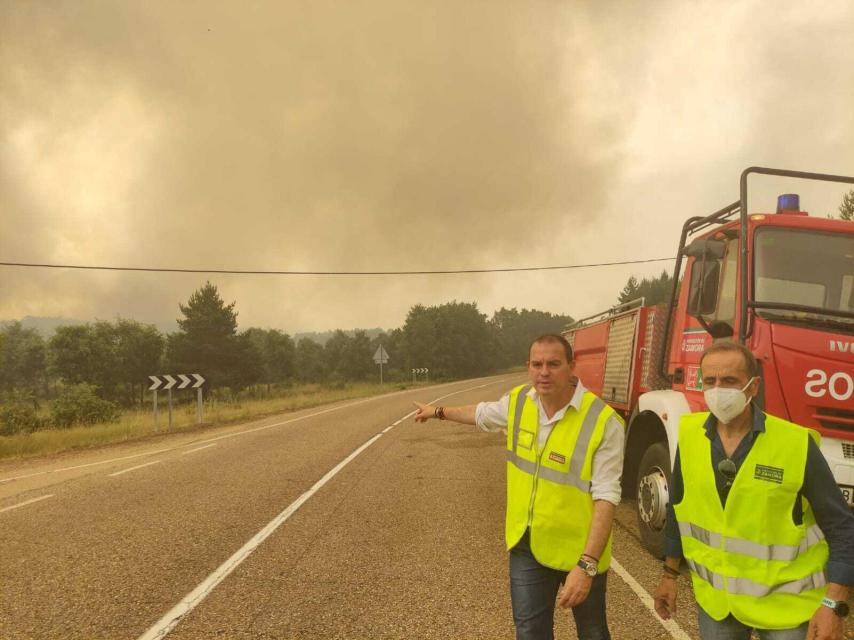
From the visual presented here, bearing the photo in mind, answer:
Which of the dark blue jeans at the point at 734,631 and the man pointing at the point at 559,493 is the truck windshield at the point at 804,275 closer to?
the man pointing at the point at 559,493

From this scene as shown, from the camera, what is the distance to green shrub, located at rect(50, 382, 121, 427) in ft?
72.0

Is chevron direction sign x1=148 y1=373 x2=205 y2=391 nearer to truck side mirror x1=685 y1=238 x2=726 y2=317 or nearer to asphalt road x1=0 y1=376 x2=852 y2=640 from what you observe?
asphalt road x1=0 y1=376 x2=852 y2=640

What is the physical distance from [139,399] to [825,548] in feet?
272

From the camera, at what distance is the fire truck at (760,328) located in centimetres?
367

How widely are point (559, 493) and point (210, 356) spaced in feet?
164

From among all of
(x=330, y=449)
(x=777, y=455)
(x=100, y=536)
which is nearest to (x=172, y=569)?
(x=100, y=536)

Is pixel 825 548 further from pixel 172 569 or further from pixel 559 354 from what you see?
pixel 172 569

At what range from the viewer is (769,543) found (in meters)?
1.80

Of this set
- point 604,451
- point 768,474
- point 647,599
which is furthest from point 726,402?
point 647,599

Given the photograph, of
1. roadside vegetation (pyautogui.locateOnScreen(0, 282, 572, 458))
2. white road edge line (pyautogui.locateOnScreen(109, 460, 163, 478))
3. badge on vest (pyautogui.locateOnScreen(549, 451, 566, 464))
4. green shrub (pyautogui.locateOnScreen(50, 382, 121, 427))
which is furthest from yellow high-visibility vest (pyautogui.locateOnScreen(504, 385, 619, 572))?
green shrub (pyautogui.locateOnScreen(50, 382, 121, 427))

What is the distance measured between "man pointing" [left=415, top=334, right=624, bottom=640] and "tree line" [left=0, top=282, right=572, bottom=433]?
24708mm

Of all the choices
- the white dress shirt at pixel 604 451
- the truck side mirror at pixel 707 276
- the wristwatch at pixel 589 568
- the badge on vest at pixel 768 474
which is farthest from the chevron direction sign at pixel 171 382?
the badge on vest at pixel 768 474

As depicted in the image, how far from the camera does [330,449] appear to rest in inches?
418

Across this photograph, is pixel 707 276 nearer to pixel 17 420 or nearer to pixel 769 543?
pixel 769 543
